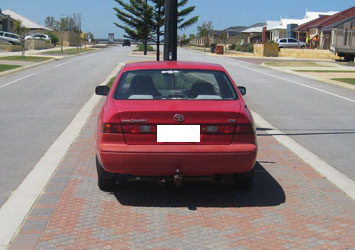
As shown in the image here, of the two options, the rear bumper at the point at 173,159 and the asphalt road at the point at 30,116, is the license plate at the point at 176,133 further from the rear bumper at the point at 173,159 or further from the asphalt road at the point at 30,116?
the asphalt road at the point at 30,116

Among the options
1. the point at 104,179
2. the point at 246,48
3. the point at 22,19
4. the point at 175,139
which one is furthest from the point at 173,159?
the point at 22,19

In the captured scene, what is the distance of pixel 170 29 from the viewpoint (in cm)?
1231

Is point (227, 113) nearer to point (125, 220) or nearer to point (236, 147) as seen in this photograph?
point (236, 147)

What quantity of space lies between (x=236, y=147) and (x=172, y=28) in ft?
24.1

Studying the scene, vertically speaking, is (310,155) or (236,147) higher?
(236,147)

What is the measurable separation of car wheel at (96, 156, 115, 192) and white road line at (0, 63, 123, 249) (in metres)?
0.68

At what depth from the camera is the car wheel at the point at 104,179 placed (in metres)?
5.76

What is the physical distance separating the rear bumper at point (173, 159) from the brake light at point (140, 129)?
0.14 m

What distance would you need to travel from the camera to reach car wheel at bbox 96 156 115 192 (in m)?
5.76

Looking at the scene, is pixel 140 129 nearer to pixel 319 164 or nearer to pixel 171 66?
pixel 171 66

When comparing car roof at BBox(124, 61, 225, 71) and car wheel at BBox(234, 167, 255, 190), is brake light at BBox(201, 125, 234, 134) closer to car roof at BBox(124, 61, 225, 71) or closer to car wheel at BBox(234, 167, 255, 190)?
car wheel at BBox(234, 167, 255, 190)

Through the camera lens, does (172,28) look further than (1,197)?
Yes

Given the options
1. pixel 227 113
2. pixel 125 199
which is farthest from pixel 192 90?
pixel 125 199

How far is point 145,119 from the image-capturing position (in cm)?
533
